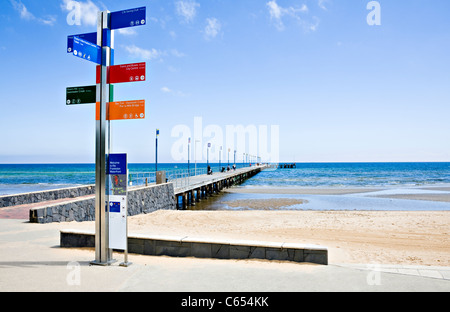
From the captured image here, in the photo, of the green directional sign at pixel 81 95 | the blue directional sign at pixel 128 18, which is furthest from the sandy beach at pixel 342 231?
the blue directional sign at pixel 128 18

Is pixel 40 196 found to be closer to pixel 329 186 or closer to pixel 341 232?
pixel 341 232

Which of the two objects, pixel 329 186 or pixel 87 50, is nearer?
pixel 87 50

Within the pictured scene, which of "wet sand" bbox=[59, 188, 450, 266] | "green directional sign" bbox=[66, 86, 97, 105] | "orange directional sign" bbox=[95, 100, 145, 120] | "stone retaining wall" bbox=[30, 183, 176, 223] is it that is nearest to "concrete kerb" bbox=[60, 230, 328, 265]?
"wet sand" bbox=[59, 188, 450, 266]

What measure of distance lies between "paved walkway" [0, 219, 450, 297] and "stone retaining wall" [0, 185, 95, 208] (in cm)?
901

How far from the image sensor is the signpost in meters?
5.40

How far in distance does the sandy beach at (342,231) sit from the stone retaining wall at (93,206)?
2239mm

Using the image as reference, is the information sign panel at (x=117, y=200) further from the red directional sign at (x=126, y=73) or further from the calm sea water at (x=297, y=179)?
the calm sea water at (x=297, y=179)

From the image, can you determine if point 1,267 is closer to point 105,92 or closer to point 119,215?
point 119,215

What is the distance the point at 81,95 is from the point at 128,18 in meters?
1.46

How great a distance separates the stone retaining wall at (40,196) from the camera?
13727 mm

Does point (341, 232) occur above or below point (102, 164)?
below

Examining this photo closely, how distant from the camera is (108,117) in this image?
5520mm

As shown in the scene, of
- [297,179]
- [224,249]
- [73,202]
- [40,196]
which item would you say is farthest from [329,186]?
[224,249]
